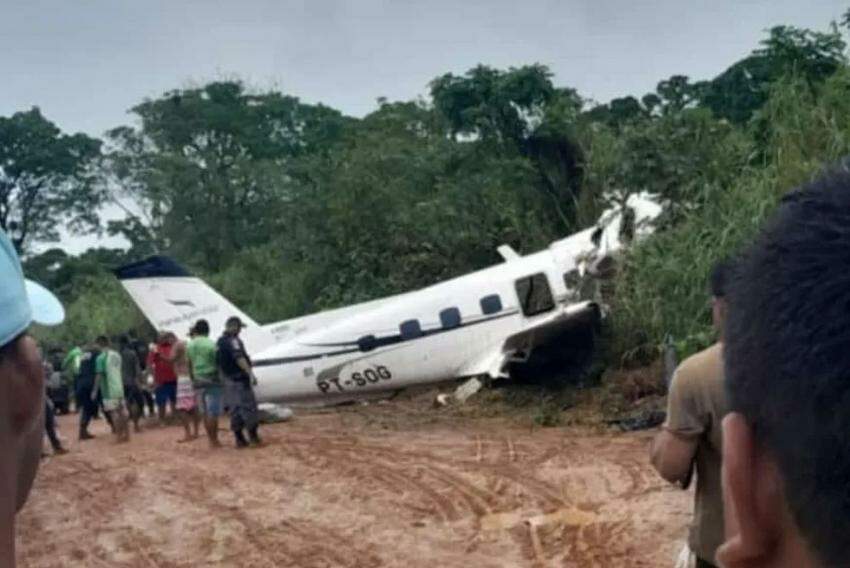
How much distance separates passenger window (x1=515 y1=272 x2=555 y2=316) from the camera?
51.6 ft

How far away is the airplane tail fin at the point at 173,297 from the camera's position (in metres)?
18.5

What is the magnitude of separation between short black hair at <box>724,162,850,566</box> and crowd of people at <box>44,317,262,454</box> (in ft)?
34.5

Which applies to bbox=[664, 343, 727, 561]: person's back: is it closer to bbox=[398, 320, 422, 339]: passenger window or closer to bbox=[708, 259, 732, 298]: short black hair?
bbox=[708, 259, 732, 298]: short black hair

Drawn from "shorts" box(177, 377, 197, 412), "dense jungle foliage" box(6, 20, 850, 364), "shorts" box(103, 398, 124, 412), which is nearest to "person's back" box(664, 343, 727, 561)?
"dense jungle foliage" box(6, 20, 850, 364)

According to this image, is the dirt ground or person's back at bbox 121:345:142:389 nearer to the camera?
the dirt ground

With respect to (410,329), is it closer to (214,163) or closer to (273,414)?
(273,414)

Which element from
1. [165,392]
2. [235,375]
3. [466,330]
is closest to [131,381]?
[165,392]

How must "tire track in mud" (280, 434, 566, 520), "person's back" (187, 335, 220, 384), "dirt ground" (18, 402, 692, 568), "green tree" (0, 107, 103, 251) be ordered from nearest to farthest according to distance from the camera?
1. "dirt ground" (18, 402, 692, 568)
2. "tire track in mud" (280, 434, 566, 520)
3. "person's back" (187, 335, 220, 384)
4. "green tree" (0, 107, 103, 251)

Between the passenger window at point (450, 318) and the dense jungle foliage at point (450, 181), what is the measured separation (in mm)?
2124

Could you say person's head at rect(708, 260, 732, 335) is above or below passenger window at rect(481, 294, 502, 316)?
below

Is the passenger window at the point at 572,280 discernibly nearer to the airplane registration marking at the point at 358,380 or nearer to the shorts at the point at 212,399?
the airplane registration marking at the point at 358,380

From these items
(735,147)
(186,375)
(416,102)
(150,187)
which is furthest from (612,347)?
(150,187)

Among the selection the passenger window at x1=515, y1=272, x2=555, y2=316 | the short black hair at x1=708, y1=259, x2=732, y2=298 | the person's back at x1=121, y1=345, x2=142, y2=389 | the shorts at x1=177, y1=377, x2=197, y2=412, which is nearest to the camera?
the short black hair at x1=708, y1=259, x2=732, y2=298

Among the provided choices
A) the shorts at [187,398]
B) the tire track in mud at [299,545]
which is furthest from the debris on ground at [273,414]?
the tire track in mud at [299,545]
